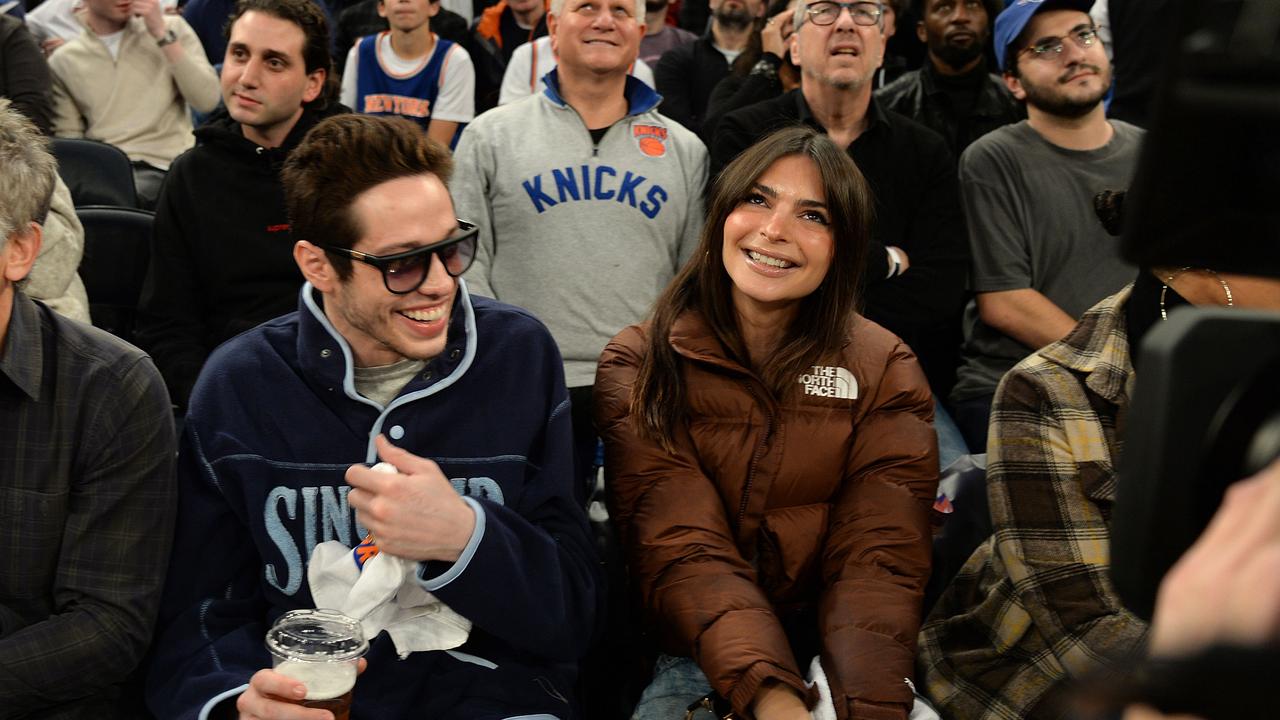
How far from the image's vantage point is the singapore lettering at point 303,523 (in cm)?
229

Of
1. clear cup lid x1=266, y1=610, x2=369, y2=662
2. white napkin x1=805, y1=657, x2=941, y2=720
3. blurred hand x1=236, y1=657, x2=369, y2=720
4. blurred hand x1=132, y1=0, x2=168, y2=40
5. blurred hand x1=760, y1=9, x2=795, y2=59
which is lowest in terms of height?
white napkin x1=805, y1=657, x2=941, y2=720

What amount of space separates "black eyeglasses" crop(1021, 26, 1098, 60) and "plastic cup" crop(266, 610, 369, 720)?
2.93 metres

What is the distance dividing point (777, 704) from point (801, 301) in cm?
97

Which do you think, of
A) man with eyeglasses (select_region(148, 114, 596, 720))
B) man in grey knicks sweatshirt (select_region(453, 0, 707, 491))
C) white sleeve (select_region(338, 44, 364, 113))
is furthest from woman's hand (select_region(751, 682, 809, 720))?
white sleeve (select_region(338, 44, 364, 113))

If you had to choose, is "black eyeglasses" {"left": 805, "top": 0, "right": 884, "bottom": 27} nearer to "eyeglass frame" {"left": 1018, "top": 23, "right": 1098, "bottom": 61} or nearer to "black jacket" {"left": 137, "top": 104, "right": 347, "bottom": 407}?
"eyeglass frame" {"left": 1018, "top": 23, "right": 1098, "bottom": 61}

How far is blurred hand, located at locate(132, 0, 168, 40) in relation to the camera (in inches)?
213

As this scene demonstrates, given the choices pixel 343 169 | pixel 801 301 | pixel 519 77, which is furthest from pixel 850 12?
pixel 343 169

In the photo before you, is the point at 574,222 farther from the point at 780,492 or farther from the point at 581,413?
the point at 780,492

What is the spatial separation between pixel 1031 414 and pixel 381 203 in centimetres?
133

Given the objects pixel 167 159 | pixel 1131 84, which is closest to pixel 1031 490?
pixel 1131 84

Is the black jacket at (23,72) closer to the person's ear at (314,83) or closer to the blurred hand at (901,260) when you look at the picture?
the person's ear at (314,83)

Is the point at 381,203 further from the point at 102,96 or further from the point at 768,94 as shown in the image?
the point at 102,96

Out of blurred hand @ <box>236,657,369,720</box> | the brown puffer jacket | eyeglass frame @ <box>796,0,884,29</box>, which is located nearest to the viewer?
blurred hand @ <box>236,657,369,720</box>

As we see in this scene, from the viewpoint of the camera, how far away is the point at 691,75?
20.4ft
